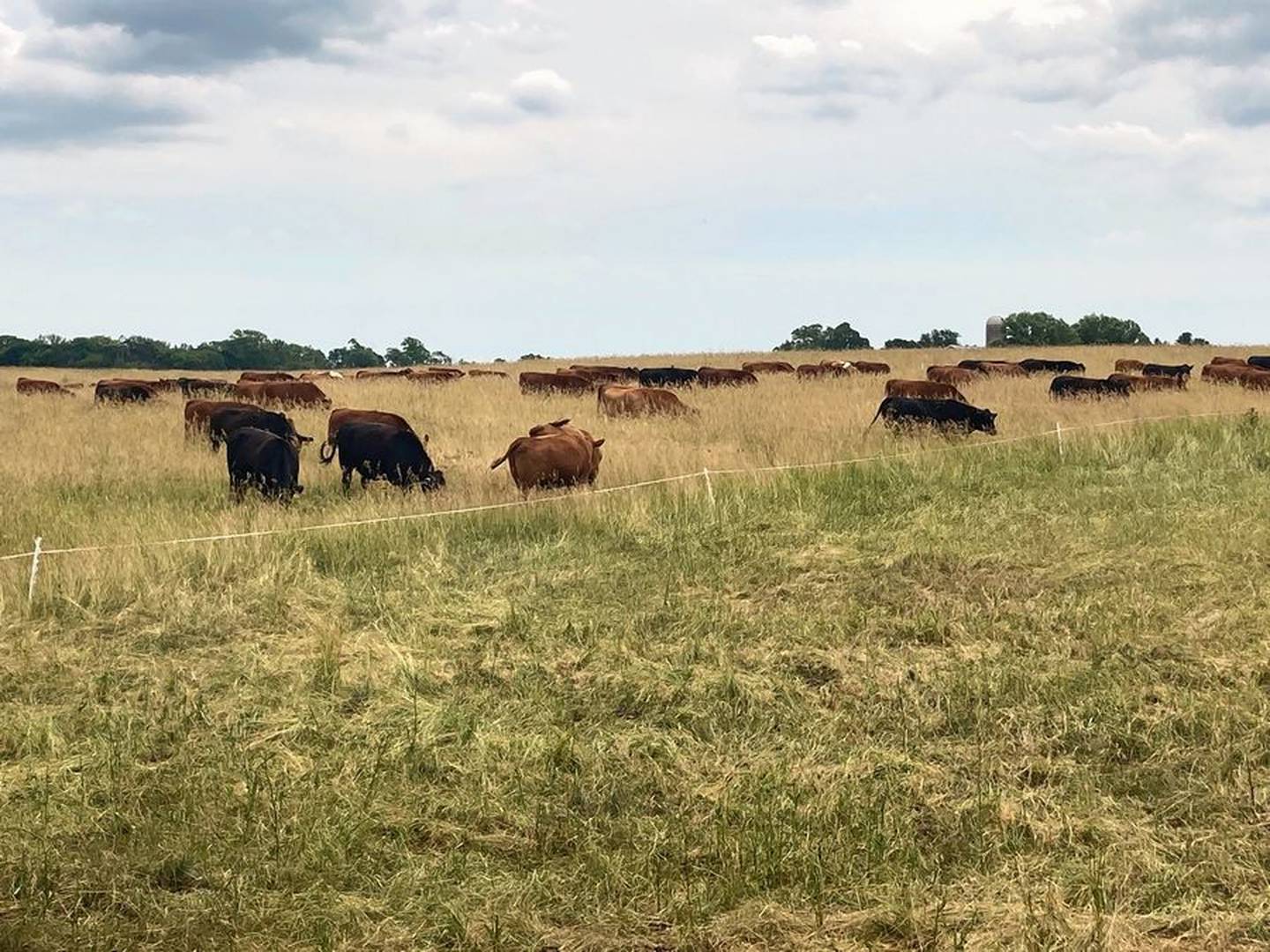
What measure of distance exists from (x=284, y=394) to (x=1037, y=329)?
5906cm

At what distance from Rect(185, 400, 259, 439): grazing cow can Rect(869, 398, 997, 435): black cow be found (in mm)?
11017

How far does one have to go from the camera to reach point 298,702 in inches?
227

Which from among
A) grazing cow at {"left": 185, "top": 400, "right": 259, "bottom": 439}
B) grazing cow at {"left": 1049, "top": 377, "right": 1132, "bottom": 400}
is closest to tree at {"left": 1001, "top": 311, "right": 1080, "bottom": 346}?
grazing cow at {"left": 1049, "top": 377, "right": 1132, "bottom": 400}

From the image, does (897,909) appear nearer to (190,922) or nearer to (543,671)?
(190,922)

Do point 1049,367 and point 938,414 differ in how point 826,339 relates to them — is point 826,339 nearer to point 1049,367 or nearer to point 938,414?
point 1049,367

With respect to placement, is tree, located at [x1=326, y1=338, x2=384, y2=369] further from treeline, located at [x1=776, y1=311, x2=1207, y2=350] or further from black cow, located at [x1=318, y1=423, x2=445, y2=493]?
black cow, located at [x1=318, y1=423, x2=445, y2=493]

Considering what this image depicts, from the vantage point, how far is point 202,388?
92.9ft

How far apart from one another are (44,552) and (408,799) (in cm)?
523

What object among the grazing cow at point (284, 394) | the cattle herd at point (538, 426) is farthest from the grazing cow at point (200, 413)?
the grazing cow at point (284, 394)

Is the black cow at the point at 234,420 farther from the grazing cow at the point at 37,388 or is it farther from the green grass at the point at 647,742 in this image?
the grazing cow at the point at 37,388

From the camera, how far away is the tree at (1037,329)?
6912 centimetres

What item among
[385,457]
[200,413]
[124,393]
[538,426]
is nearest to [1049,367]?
[538,426]

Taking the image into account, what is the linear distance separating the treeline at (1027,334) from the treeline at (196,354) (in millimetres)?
25902

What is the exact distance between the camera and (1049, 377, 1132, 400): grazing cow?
23.2 meters
